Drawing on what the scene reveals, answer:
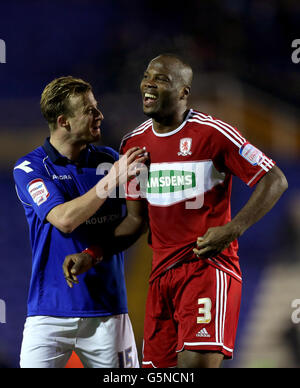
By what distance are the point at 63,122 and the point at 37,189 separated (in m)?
0.42

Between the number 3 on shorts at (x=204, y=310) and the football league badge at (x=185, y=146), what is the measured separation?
660 millimetres

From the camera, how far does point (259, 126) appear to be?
5.12 m

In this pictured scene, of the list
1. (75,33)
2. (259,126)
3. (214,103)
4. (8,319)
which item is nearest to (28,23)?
(75,33)

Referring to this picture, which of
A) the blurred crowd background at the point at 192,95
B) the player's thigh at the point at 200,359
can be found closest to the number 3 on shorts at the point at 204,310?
the player's thigh at the point at 200,359

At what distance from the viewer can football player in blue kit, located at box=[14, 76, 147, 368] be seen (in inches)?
107

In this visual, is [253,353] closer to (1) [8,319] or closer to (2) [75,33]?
(1) [8,319]

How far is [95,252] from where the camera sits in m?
2.74

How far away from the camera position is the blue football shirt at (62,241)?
279 centimetres

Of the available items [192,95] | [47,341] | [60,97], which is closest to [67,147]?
[60,97]

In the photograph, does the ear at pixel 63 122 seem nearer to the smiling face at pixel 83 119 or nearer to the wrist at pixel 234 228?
the smiling face at pixel 83 119

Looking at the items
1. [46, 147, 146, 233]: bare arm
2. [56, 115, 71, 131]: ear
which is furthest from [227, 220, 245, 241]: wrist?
[56, 115, 71, 131]: ear

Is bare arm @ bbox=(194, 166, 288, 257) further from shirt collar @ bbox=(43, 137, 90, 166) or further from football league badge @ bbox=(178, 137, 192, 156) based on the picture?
shirt collar @ bbox=(43, 137, 90, 166)

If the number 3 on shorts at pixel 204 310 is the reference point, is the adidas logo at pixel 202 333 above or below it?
below

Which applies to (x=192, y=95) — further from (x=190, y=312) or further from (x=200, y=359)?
(x=200, y=359)
